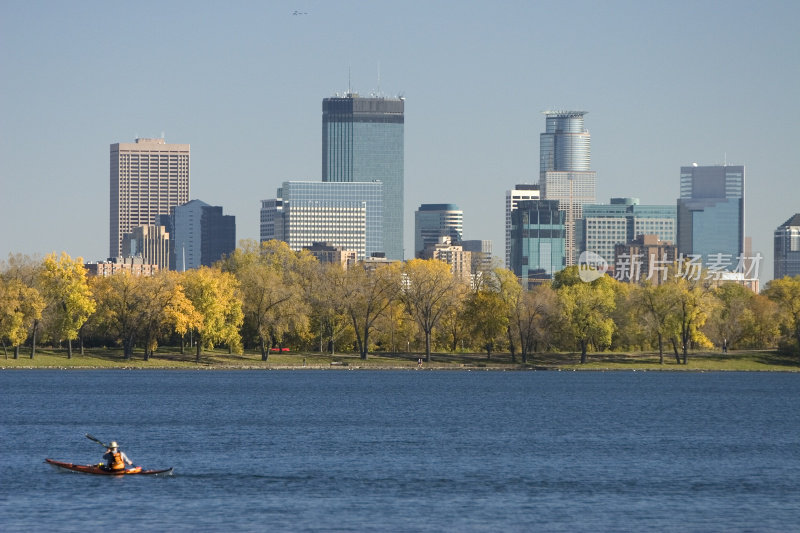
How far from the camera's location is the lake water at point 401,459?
53.6 meters

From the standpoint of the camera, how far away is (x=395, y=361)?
16150 centimetres

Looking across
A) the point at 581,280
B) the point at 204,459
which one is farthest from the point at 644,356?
the point at 204,459

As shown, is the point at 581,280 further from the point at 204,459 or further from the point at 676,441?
the point at 204,459

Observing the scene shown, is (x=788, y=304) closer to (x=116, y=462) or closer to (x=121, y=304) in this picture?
(x=121, y=304)

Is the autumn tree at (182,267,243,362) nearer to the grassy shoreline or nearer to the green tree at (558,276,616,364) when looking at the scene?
the grassy shoreline

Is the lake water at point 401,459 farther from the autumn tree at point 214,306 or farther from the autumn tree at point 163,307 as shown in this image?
the autumn tree at point 214,306

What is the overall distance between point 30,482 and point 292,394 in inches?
2244

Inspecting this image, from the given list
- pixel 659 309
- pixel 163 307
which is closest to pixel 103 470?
pixel 163 307

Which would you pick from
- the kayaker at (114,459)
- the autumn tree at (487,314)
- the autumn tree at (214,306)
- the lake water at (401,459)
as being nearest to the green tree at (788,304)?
the autumn tree at (487,314)

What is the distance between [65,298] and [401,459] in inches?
3203

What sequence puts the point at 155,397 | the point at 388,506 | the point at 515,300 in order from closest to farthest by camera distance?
1. the point at 388,506
2. the point at 155,397
3. the point at 515,300

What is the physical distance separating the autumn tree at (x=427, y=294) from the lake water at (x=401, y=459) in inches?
1331

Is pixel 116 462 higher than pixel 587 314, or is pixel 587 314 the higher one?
pixel 587 314

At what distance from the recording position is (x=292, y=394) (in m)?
117
